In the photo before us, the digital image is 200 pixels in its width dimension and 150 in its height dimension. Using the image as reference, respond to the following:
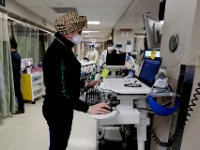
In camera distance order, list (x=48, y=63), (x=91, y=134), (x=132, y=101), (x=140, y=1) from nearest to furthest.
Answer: (x=48, y=63) → (x=132, y=101) → (x=91, y=134) → (x=140, y=1)

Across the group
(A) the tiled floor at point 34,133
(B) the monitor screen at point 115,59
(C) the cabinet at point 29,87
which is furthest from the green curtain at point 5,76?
(B) the monitor screen at point 115,59

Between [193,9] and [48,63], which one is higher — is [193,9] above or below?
above

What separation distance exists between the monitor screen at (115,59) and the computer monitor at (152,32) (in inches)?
74.4

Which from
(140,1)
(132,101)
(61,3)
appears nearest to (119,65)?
(140,1)

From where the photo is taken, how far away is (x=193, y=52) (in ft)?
4.30

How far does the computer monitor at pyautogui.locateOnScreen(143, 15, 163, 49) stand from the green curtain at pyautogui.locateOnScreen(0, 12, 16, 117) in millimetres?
2519

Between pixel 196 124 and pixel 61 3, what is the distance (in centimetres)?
409

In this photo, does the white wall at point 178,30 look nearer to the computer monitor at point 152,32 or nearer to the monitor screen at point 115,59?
the computer monitor at point 152,32

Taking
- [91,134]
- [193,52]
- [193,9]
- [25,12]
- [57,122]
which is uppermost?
[25,12]

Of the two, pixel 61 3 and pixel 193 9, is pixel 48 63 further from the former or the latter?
pixel 61 3

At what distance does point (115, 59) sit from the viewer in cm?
399

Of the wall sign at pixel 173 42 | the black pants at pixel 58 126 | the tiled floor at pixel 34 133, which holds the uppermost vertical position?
the wall sign at pixel 173 42

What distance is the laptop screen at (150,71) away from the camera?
1590 mm

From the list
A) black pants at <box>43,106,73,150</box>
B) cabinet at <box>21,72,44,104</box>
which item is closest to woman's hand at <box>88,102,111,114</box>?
black pants at <box>43,106,73,150</box>
